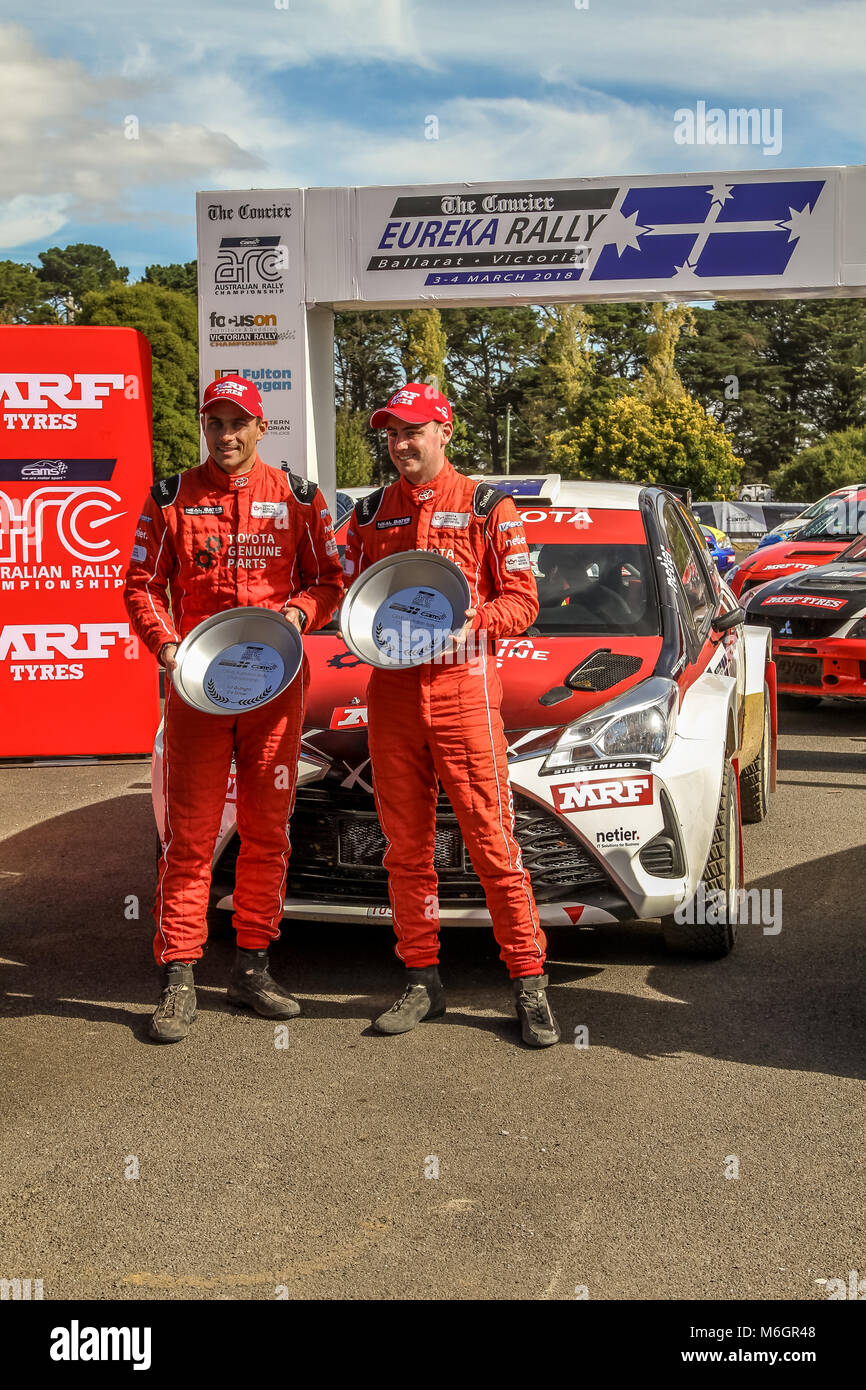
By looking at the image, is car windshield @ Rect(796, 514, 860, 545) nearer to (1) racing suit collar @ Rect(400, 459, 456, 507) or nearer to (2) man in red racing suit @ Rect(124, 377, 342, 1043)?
(1) racing suit collar @ Rect(400, 459, 456, 507)

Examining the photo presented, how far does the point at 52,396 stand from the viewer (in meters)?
9.30

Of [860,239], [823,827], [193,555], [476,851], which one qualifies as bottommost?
[823,827]

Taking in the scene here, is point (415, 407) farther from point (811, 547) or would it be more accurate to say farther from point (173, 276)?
point (173, 276)

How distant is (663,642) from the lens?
548 cm

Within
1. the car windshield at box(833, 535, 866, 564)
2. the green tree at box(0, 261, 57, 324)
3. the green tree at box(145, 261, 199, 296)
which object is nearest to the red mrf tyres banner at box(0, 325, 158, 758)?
the car windshield at box(833, 535, 866, 564)

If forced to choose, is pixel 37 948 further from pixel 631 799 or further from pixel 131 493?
pixel 131 493

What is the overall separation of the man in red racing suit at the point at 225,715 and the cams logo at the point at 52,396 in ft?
15.9

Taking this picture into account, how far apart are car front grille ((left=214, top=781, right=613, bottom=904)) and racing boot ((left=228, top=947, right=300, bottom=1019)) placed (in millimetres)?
278

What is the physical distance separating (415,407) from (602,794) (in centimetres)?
137

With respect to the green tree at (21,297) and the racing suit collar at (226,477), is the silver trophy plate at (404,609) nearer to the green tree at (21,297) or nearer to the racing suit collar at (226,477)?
the racing suit collar at (226,477)

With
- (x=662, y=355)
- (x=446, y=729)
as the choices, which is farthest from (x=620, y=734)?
(x=662, y=355)

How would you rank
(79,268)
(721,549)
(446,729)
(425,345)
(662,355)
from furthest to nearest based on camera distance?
(79,268) < (425,345) < (662,355) < (721,549) < (446,729)
